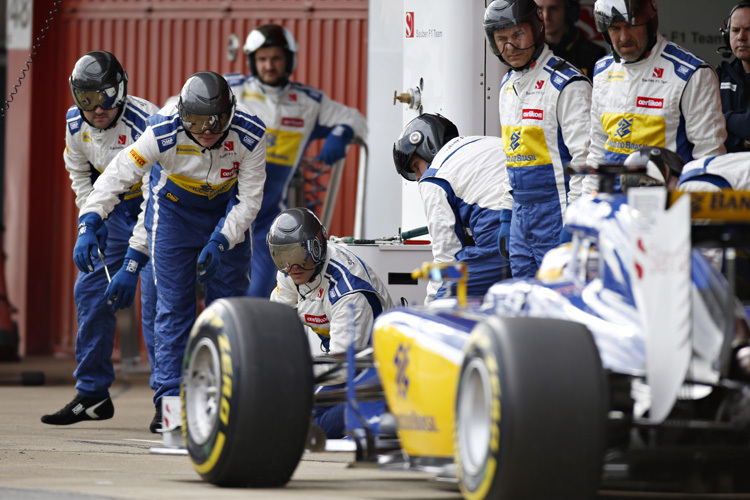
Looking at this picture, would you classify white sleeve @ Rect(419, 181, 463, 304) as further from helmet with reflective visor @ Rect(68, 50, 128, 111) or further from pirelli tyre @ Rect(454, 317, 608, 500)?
pirelli tyre @ Rect(454, 317, 608, 500)

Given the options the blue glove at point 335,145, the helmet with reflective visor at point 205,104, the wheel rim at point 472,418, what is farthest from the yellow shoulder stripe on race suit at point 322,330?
the blue glove at point 335,145

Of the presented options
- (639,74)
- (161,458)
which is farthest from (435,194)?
(161,458)

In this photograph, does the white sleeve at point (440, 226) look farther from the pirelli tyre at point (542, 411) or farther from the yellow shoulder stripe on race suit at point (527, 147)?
the pirelli tyre at point (542, 411)

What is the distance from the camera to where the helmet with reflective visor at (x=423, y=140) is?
7.39 m

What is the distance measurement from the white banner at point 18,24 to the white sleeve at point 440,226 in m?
7.86

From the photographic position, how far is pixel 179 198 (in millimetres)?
7820

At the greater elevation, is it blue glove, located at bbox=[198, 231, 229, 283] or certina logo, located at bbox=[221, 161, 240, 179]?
certina logo, located at bbox=[221, 161, 240, 179]

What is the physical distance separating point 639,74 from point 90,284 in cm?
378

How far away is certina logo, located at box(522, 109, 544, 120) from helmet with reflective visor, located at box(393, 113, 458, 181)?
74 cm

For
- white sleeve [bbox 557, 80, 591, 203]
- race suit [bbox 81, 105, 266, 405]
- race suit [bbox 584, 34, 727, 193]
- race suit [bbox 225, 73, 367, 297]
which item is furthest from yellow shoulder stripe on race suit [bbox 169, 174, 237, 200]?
race suit [bbox 225, 73, 367, 297]

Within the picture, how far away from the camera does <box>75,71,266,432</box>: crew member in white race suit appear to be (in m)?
7.57

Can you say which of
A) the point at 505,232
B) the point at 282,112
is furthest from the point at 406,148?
the point at 282,112

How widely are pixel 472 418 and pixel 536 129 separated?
299 cm

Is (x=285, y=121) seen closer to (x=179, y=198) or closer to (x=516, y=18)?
(x=179, y=198)
